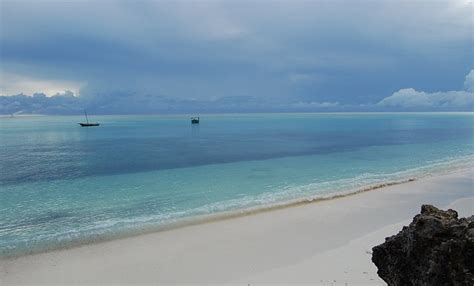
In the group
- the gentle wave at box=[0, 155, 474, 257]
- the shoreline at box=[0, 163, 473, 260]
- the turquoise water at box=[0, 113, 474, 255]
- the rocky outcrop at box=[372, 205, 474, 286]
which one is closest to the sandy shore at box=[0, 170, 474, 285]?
the shoreline at box=[0, 163, 473, 260]

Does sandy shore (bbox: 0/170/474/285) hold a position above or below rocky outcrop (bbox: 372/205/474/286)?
below

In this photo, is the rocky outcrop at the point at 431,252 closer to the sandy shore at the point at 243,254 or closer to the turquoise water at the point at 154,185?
the sandy shore at the point at 243,254

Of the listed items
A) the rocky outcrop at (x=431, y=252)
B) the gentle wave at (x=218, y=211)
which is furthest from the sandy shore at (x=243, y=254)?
the rocky outcrop at (x=431, y=252)

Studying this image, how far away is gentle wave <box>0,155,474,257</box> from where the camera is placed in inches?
649

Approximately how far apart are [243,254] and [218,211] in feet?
23.4

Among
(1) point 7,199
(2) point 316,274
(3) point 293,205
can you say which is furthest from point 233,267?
(1) point 7,199

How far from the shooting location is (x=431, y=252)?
5.19 meters

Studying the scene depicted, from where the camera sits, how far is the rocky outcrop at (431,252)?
4891 millimetres

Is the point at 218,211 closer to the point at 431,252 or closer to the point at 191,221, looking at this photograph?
the point at 191,221

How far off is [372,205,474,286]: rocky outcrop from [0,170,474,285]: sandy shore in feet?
19.4

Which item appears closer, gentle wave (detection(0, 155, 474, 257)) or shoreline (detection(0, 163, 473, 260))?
shoreline (detection(0, 163, 473, 260))

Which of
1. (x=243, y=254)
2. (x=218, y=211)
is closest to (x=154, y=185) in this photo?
(x=218, y=211)

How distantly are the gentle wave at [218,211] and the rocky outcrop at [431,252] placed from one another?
45.9 feet

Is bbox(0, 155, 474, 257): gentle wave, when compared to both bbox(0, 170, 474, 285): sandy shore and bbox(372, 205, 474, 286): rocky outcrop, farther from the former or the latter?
bbox(372, 205, 474, 286): rocky outcrop
